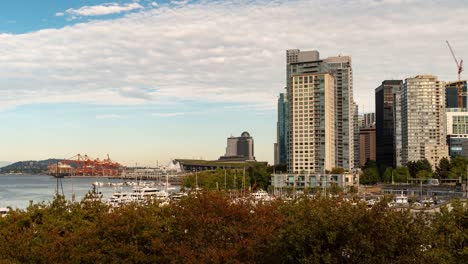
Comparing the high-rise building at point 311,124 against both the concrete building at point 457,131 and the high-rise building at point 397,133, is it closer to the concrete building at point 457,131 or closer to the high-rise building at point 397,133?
the high-rise building at point 397,133

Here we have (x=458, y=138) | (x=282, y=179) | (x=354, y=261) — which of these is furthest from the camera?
(x=458, y=138)

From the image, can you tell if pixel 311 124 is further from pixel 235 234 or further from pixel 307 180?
pixel 235 234

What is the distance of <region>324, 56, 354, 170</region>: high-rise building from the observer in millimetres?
130262

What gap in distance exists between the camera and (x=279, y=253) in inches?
625

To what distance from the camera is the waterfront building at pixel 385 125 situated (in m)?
180

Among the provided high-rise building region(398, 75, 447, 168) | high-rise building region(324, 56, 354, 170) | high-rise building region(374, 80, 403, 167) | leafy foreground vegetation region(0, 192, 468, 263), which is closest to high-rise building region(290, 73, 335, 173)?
high-rise building region(324, 56, 354, 170)

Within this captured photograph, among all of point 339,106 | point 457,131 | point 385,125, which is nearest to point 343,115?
point 339,106

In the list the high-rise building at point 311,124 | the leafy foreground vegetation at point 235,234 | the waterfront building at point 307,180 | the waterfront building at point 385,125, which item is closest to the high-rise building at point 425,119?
the waterfront building at point 385,125

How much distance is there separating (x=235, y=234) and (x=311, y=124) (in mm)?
100804

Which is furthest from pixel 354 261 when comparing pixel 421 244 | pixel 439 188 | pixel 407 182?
pixel 407 182

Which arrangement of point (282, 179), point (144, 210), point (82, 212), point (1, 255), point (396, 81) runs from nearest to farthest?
1. point (1, 255)
2. point (144, 210)
3. point (82, 212)
4. point (282, 179)
5. point (396, 81)

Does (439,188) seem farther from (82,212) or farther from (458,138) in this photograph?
(82,212)

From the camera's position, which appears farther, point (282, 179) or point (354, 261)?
point (282, 179)

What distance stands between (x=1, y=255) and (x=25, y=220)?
4.62 metres
